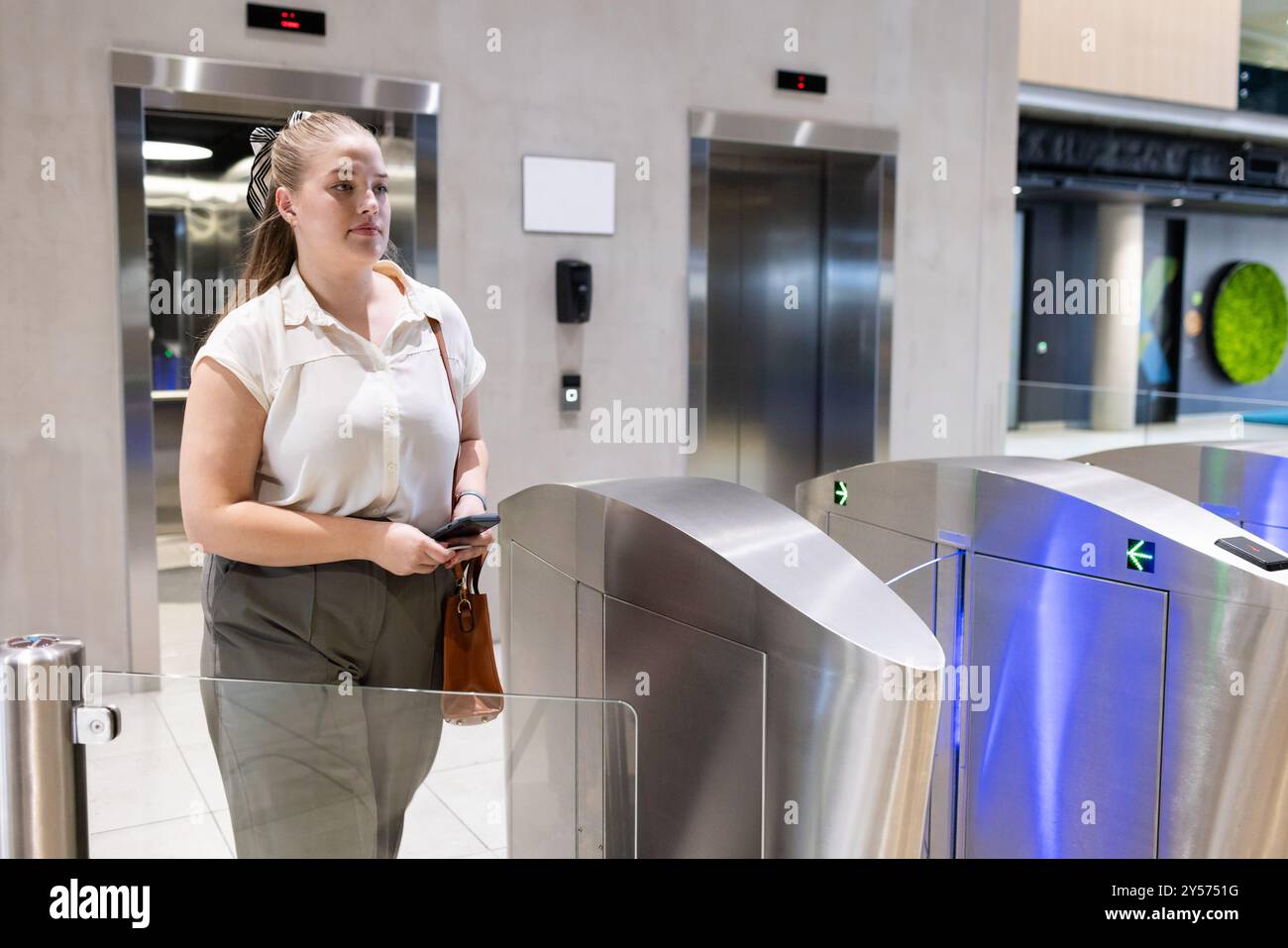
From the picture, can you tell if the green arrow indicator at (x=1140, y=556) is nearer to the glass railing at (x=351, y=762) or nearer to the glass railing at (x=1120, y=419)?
the glass railing at (x=351, y=762)

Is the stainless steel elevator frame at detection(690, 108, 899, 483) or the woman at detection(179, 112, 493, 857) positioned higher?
the stainless steel elevator frame at detection(690, 108, 899, 483)

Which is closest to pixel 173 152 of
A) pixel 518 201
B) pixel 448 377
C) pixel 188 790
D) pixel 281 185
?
pixel 518 201

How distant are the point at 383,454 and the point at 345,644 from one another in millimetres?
273

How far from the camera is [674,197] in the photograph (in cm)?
462

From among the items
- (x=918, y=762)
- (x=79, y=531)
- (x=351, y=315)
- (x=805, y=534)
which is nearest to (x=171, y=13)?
(x=79, y=531)

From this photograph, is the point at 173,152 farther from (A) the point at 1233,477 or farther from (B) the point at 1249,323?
(B) the point at 1249,323

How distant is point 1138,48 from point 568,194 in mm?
6257

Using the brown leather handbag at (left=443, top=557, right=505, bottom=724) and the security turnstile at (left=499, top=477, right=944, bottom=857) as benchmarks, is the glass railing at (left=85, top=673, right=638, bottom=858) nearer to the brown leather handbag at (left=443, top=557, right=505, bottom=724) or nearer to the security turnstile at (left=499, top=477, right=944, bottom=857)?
the security turnstile at (left=499, top=477, right=944, bottom=857)

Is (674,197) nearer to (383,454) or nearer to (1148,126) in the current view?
(383,454)

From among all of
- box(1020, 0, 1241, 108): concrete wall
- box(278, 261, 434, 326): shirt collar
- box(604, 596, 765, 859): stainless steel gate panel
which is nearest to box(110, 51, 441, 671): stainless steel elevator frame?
box(278, 261, 434, 326): shirt collar

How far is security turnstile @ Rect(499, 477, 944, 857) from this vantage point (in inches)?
47.6

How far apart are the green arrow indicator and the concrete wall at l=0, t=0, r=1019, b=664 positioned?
2.87m

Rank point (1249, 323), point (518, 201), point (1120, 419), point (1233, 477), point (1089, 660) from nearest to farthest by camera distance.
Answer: point (1089, 660), point (1233, 477), point (518, 201), point (1120, 419), point (1249, 323)

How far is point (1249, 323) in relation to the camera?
43.2 feet
